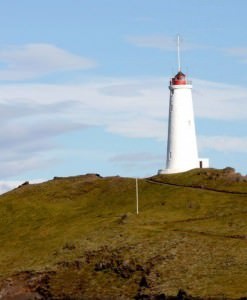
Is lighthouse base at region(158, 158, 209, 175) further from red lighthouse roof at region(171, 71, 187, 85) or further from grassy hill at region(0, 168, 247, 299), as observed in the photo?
red lighthouse roof at region(171, 71, 187, 85)

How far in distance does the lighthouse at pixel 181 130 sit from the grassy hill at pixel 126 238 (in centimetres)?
478

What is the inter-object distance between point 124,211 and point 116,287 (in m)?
38.6

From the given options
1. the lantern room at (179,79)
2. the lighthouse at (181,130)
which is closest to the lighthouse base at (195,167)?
the lighthouse at (181,130)

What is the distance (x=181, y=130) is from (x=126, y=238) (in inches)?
1848

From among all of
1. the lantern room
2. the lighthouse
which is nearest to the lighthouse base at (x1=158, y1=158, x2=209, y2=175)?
the lighthouse

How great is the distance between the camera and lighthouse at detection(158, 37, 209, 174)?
590ft

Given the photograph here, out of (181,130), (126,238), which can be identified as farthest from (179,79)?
(126,238)

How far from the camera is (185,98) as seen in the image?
180875 mm

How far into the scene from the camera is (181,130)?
590 feet

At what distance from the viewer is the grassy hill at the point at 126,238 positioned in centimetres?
11806

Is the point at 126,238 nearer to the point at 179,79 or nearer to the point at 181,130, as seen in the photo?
the point at 181,130

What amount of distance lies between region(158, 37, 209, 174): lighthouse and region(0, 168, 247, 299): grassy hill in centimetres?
478

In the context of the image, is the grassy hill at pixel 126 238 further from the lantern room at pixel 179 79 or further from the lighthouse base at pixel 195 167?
the lantern room at pixel 179 79

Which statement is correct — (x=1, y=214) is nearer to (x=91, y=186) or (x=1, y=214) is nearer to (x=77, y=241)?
(x=91, y=186)
